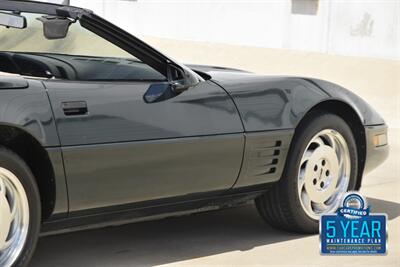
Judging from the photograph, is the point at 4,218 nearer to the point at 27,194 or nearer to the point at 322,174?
the point at 27,194

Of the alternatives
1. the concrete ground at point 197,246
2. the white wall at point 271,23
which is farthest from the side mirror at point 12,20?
the white wall at point 271,23

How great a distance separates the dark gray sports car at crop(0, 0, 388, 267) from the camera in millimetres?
3840

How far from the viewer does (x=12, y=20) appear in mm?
4215

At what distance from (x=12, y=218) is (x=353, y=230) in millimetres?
2147

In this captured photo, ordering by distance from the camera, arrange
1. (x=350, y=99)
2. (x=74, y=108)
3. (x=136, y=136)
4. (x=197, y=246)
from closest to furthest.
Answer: (x=74, y=108), (x=136, y=136), (x=197, y=246), (x=350, y=99)

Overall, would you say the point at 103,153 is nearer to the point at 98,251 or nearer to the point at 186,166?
the point at 186,166

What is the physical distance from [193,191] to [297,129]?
0.85 meters

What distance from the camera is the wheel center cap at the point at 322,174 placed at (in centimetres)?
501

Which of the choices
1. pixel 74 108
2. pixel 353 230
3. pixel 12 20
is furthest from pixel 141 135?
pixel 353 230

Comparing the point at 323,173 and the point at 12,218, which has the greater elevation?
the point at 12,218

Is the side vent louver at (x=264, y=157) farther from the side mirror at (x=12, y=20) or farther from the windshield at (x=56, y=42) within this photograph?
the side mirror at (x=12, y=20)

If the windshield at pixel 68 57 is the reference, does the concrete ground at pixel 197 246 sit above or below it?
below

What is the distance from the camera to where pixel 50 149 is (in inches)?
150

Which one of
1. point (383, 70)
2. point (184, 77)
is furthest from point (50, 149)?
point (383, 70)
